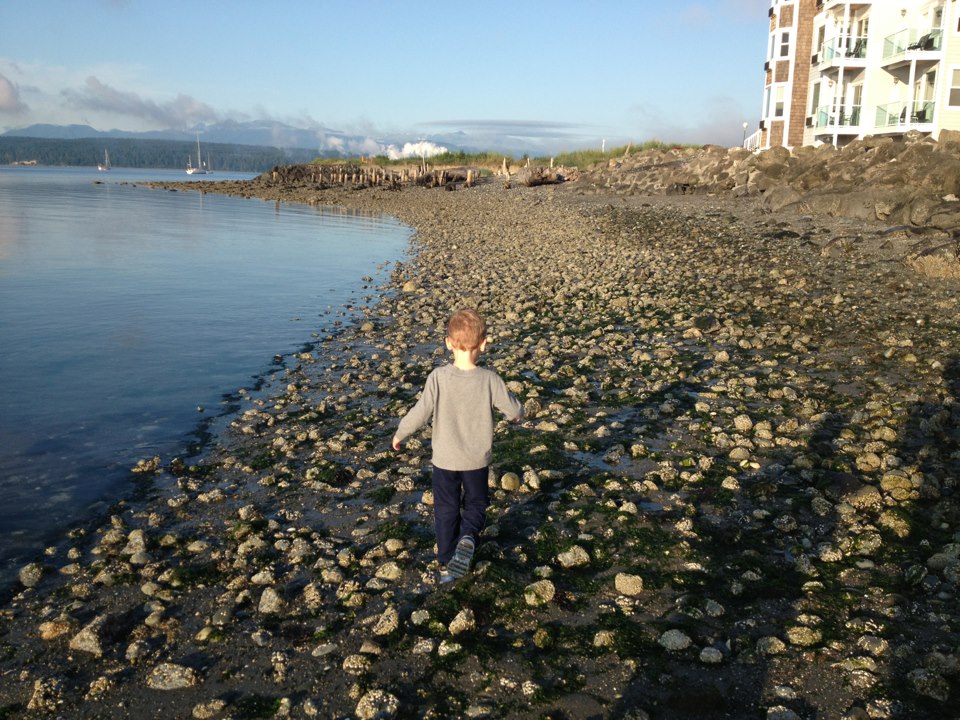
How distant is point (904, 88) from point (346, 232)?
124 ft

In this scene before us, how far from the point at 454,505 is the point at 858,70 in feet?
188

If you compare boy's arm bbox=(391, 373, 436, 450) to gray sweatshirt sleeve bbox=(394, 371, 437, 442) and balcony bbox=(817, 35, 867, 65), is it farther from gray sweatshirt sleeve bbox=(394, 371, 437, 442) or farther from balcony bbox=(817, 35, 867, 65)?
balcony bbox=(817, 35, 867, 65)

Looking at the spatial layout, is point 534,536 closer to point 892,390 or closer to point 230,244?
point 892,390

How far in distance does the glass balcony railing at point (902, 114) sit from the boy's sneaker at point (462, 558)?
156 feet

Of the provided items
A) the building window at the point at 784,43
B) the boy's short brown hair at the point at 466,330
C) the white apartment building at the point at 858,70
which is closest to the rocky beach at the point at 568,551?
the boy's short brown hair at the point at 466,330

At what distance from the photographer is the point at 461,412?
5.74 metres

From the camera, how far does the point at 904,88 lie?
47.2 meters

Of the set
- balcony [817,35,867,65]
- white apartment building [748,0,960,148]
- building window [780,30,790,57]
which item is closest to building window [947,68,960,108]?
white apartment building [748,0,960,148]

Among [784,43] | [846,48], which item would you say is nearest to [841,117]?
[846,48]

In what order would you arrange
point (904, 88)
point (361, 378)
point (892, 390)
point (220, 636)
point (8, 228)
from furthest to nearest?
point (904, 88), point (8, 228), point (361, 378), point (892, 390), point (220, 636)

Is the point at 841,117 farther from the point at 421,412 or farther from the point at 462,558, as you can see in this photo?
the point at 462,558

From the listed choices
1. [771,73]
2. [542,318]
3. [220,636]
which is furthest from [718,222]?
[771,73]

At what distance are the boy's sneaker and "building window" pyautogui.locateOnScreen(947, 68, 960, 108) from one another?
47624mm

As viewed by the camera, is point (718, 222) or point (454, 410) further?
point (718, 222)
